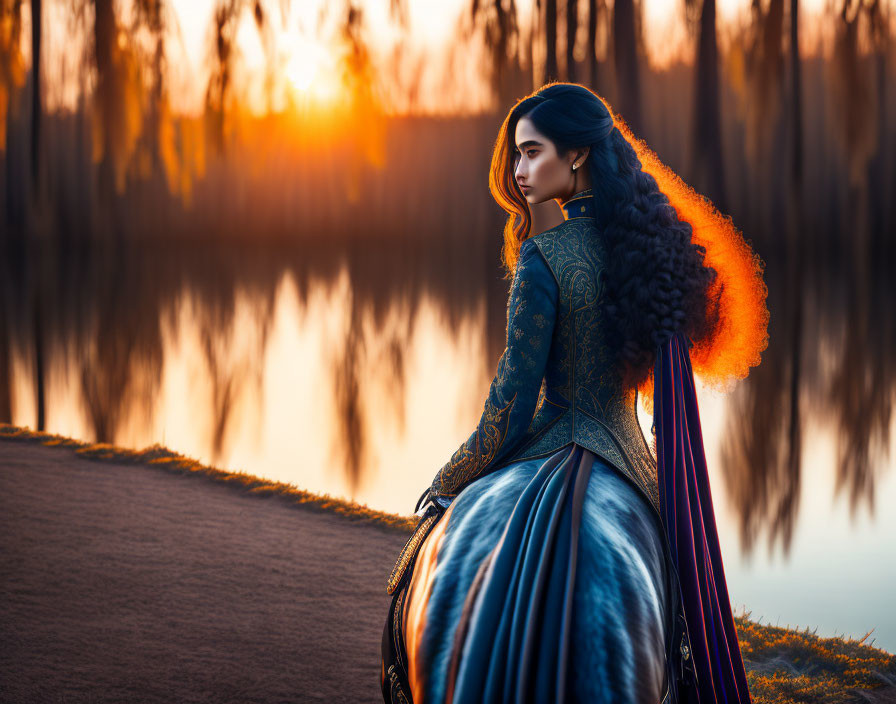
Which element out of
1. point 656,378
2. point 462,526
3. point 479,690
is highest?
point 656,378

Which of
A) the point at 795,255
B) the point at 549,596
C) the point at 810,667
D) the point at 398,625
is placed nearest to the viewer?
the point at 549,596

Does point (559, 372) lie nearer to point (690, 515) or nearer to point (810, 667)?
point (690, 515)

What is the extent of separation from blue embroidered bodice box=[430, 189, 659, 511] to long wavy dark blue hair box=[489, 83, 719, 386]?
3cm

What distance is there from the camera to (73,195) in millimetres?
17250

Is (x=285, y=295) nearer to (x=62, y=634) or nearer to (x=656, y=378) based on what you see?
(x=62, y=634)

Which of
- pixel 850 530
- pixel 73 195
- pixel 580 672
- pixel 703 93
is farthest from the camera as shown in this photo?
pixel 73 195

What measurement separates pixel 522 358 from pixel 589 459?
20 cm

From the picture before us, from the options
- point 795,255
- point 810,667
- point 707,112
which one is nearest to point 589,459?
point 810,667

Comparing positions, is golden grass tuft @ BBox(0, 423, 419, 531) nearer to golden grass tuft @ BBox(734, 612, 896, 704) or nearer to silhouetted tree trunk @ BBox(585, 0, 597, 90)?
golden grass tuft @ BBox(734, 612, 896, 704)

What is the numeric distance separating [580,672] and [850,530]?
119 inches

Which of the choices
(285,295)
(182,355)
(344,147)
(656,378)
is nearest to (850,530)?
(656,378)

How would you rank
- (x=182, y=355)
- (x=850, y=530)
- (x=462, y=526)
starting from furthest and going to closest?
(x=182, y=355)
(x=850, y=530)
(x=462, y=526)

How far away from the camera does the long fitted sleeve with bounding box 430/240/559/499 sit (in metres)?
1.37

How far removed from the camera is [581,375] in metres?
1.41
